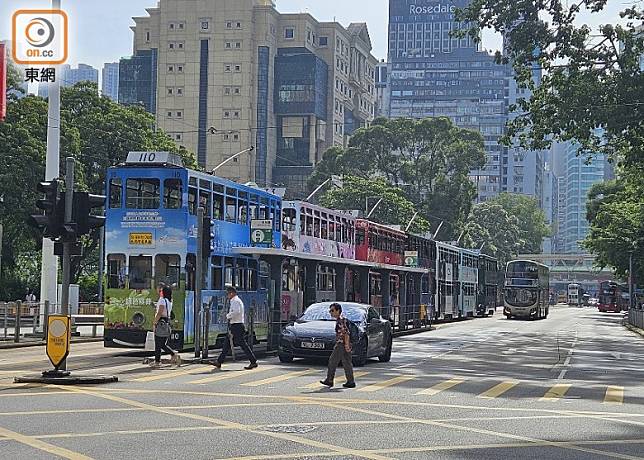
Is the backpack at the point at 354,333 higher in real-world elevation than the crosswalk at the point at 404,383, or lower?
higher

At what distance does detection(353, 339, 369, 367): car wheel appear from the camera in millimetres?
23266

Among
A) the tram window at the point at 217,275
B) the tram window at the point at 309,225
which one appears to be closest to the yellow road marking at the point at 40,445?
the tram window at the point at 217,275

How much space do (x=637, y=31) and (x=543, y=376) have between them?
1719 cm

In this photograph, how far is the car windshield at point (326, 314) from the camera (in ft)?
77.8

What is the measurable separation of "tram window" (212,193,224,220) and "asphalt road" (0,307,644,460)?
4.46 metres

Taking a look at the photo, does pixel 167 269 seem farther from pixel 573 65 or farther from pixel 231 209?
pixel 573 65

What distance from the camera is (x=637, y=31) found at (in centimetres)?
3516

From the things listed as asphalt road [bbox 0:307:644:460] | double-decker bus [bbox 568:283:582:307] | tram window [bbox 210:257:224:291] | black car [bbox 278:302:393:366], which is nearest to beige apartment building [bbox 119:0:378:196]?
double-decker bus [bbox 568:283:582:307]

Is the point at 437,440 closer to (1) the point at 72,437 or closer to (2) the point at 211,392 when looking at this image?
(1) the point at 72,437

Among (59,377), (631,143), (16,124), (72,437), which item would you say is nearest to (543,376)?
(59,377)

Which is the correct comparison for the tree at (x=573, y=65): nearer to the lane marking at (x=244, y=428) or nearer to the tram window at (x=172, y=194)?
the tram window at (x=172, y=194)

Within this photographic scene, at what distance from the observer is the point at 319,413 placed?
13812mm

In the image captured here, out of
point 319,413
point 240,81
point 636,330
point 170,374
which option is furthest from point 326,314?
point 240,81

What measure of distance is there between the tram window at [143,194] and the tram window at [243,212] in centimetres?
374
